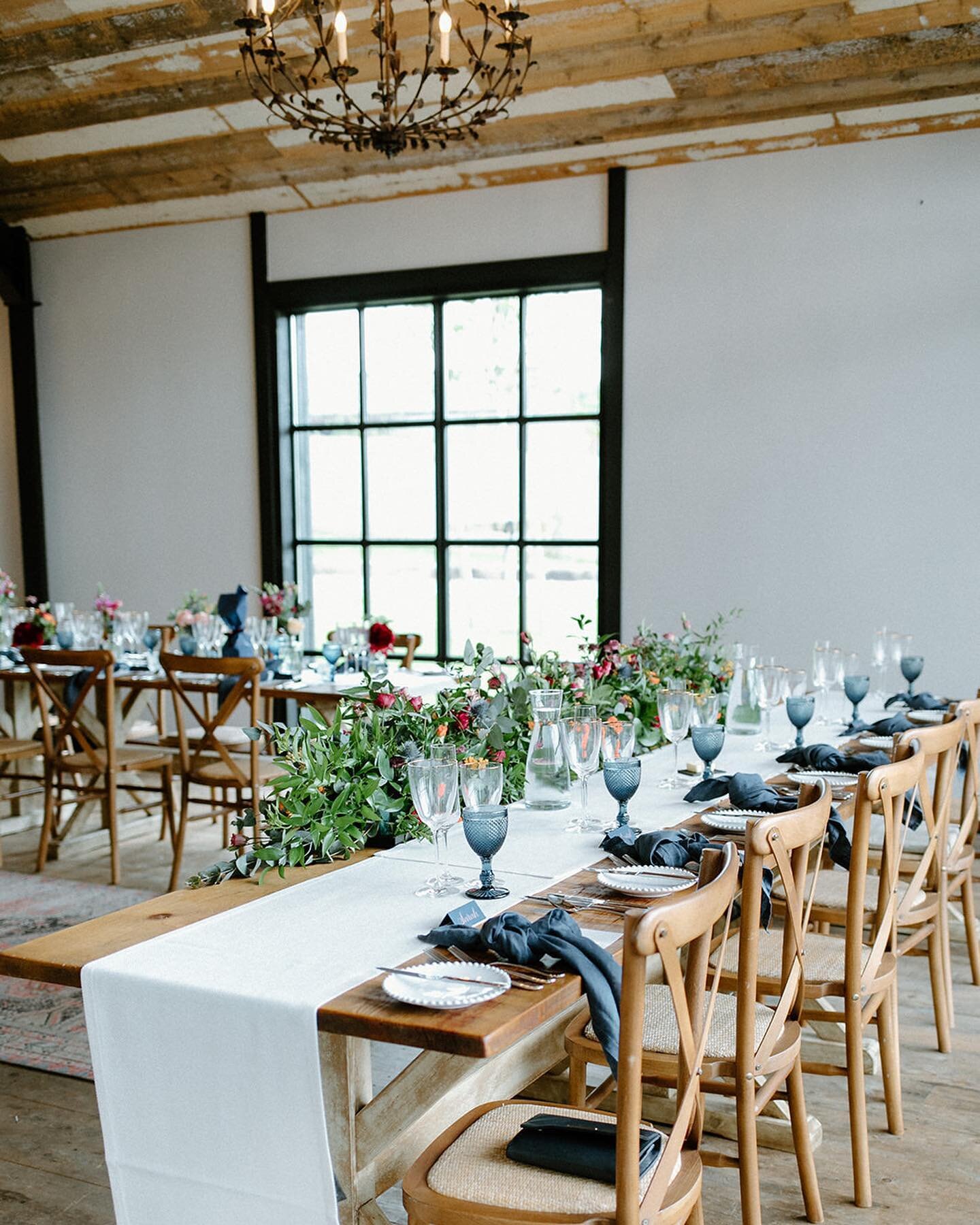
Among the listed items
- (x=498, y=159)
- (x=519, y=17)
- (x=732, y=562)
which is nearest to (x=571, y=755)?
(x=519, y=17)

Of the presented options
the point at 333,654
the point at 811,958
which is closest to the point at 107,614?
the point at 333,654

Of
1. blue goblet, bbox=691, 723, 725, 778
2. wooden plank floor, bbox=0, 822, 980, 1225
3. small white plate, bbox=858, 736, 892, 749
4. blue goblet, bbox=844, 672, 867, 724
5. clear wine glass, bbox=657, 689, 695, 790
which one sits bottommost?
wooden plank floor, bbox=0, 822, 980, 1225

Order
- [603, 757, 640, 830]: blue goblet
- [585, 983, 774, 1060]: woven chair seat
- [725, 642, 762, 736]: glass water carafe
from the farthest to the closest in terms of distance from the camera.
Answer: [725, 642, 762, 736]: glass water carafe < [603, 757, 640, 830]: blue goblet < [585, 983, 774, 1060]: woven chair seat

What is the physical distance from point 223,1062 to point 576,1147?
20.0 inches

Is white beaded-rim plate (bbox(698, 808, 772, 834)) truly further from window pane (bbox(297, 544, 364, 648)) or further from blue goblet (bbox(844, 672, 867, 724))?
window pane (bbox(297, 544, 364, 648))

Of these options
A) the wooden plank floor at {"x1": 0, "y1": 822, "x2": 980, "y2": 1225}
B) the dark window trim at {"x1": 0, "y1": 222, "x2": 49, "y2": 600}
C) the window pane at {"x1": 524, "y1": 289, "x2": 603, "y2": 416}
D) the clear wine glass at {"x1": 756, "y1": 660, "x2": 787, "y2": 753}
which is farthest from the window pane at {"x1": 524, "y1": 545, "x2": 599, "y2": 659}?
the dark window trim at {"x1": 0, "y1": 222, "x2": 49, "y2": 600}

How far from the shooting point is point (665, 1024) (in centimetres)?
212

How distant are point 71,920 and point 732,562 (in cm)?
338

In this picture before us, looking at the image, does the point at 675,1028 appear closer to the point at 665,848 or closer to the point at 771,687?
the point at 665,848

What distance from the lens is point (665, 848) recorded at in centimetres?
214

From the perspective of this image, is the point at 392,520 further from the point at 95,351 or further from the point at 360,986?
the point at 360,986

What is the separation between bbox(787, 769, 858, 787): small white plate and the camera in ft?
9.29

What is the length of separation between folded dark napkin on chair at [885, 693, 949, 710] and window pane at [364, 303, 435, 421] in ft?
10.7

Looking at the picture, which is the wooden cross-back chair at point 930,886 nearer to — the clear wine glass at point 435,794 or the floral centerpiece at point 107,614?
the clear wine glass at point 435,794
